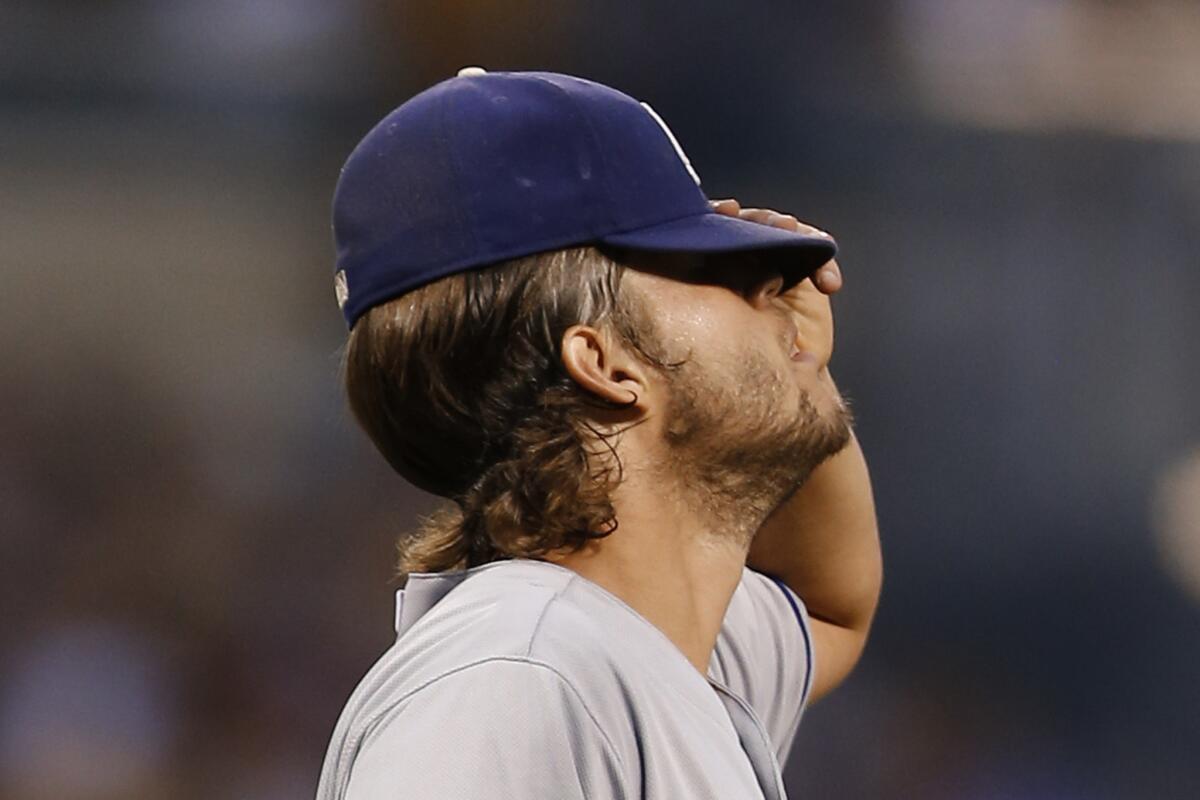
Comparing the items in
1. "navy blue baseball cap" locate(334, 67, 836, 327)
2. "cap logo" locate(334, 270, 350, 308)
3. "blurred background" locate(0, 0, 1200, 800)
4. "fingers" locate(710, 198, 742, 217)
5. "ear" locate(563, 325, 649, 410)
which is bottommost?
"blurred background" locate(0, 0, 1200, 800)

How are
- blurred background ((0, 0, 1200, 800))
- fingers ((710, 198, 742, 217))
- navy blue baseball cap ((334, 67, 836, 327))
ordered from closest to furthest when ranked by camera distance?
navy blue baseball cap ((334, 67, 836, 327)) < fingers ((710, 198, 742, 217)) < blurred background ((0, 0, 1200, 800))

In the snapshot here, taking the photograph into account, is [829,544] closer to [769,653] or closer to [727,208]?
[769,653]

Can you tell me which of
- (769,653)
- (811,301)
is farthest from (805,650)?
(811,301)

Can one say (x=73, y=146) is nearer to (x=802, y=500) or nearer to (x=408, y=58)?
(x=408, y=58)

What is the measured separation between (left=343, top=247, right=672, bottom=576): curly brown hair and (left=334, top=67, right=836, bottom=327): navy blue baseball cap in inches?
0.9

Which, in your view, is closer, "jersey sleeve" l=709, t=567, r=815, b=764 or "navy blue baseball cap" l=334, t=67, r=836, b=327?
"navy blue baseball cap" l=334, t=67, r=836, b=327

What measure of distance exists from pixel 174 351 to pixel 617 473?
244cm

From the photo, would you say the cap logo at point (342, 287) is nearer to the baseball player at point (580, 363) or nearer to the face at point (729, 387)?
the baseball player at point (580, 363)

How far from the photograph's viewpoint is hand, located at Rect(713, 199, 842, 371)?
1.33 meters

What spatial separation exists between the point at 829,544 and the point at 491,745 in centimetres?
75

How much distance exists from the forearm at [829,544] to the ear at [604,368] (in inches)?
16.1

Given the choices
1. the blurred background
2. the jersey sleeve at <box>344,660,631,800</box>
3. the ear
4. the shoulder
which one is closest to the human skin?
the ear

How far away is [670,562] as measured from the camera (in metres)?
1.17

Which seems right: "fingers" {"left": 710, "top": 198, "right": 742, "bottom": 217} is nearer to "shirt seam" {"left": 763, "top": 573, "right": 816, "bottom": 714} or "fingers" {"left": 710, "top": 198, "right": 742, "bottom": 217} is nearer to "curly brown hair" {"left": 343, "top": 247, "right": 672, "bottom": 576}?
"curly brown hair" {"left": 343, "top": 247, "right": 672, "bottom": 576}
